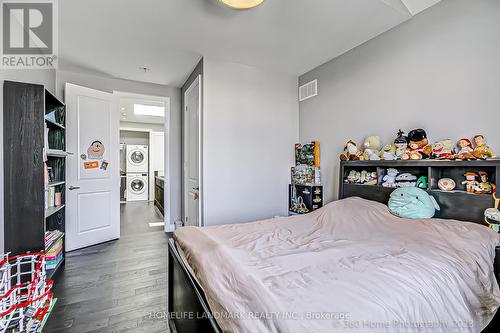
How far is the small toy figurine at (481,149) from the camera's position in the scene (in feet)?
5.52

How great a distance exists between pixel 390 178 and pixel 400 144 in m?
0.33

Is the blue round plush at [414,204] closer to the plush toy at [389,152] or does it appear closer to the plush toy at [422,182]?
the plush toy at [422,182]

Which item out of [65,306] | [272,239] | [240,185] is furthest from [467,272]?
[65,306]

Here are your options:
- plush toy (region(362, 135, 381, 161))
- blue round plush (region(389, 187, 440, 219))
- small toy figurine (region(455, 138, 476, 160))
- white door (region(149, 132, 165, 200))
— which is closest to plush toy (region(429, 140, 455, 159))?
small toy figurine (region(455, 138, 476, 160))

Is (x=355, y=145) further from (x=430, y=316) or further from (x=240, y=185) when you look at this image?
(x=430, y=316)

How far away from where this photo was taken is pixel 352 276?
1.13 metres

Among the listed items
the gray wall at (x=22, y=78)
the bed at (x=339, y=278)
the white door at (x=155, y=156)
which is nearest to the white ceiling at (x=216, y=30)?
the gray wall at (x=22, y=78)

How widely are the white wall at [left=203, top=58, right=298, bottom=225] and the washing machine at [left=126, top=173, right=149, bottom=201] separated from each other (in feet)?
20.5

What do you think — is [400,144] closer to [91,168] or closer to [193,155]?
[193,155]

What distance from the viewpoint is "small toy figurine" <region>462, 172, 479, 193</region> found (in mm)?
1779

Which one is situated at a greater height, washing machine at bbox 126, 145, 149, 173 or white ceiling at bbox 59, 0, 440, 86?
white ceiling at bbox 59, 0, 440, 86

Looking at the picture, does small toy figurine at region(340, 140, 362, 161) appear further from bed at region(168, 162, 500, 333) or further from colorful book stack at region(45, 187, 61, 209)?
colorful book stack at region(45, 187, 61, 209)

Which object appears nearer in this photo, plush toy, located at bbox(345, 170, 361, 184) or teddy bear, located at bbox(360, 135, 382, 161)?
teddy bear, located at bbox(360, 135, 382, 161)

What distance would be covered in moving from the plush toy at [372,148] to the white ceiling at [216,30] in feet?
3.65
